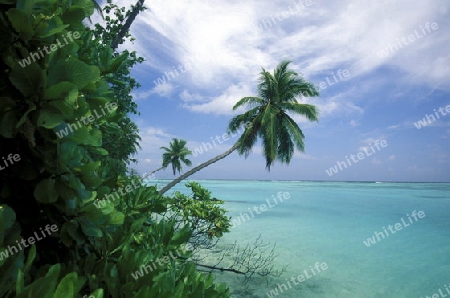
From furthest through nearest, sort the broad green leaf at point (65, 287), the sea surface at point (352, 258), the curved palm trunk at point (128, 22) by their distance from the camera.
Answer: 1. the sea surface at point (352, 258)
2. the curved palm trunk at point (128, 22)
3. the broad green leaf at point (65, 287)

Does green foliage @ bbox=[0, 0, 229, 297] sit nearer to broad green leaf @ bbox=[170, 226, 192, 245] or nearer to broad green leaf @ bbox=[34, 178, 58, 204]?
broad green leaf @ bbox=[34, 178, 58, 204]

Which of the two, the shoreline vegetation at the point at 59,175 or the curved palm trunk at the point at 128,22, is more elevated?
the curved palm trunk at the point at 128,22

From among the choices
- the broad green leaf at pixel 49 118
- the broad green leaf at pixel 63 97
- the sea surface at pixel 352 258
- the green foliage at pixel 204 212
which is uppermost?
the broad green leaf at pixel 63 97

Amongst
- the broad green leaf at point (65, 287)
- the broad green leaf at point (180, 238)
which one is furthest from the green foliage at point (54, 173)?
the broad green leaf at point (180, 238)

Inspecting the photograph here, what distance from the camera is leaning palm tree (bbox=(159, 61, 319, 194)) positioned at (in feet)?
48.0

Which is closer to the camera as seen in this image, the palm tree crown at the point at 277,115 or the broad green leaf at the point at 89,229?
the broad green leaf at the point at 89,229

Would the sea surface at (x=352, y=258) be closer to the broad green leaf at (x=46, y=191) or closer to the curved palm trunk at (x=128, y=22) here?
the curved palm trunk at (x=128, y=22)

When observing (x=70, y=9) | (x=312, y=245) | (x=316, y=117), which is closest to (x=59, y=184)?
(x=70, y=9)

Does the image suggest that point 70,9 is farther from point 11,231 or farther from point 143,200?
point 143,200

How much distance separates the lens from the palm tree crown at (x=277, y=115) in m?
14.7

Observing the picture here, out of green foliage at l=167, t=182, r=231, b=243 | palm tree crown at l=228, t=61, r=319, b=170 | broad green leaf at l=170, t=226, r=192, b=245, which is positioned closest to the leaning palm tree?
palm tree crown at l=228, t=61, r=319, b=170

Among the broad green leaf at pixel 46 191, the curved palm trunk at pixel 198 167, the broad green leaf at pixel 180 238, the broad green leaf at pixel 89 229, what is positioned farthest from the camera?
the curved palm trunk at pixel 198 167

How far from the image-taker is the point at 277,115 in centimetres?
1573

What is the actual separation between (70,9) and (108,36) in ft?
29.5
